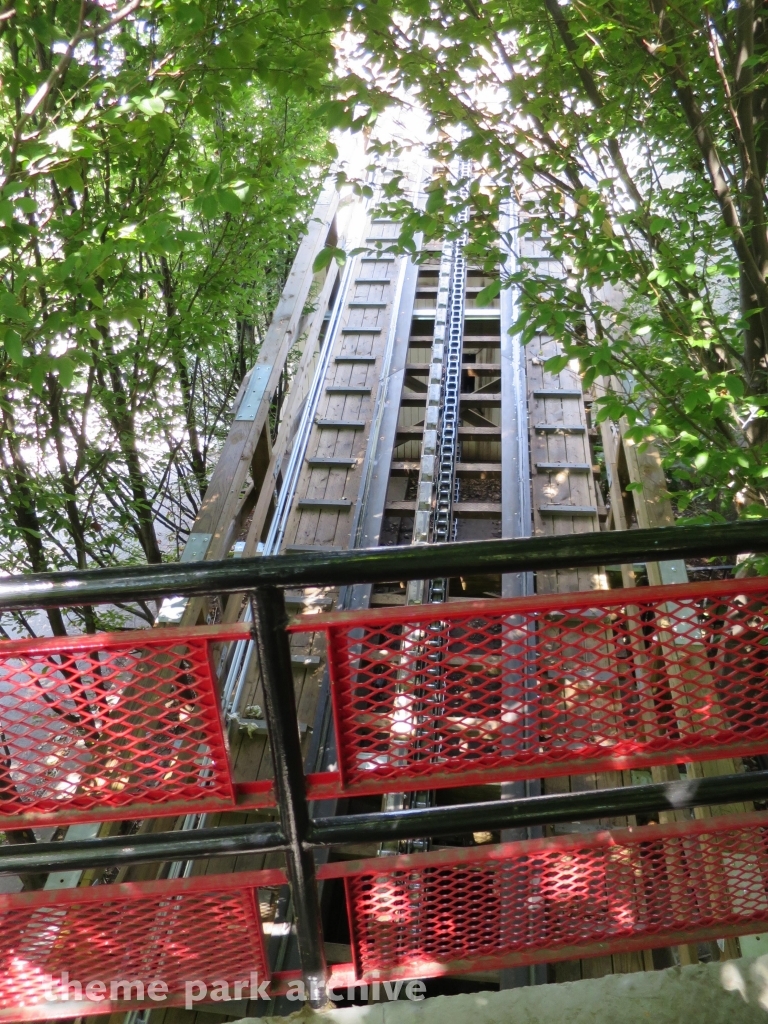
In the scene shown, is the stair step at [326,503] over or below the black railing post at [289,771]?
over

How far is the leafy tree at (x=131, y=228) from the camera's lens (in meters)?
2.86

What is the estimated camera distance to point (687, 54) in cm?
304

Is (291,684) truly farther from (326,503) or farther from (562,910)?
(326,503)

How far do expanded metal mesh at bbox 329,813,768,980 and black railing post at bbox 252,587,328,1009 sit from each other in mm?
131

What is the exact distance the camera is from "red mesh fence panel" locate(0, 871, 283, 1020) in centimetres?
183

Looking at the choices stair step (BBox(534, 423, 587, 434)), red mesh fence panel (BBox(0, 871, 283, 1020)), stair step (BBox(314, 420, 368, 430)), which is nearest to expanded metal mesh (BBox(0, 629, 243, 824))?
red mesh fence panel (BBox(0, 871, 283, 1020))

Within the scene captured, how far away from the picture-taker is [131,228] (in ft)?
9.03

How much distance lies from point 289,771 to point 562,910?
38.8 inches

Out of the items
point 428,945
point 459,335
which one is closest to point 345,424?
point 459,335

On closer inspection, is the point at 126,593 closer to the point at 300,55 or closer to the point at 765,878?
the point at 765,878

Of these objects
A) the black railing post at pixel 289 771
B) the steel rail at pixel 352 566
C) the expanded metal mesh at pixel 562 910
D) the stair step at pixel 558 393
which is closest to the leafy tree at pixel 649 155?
the expanded metal mesh at pixel 562 910

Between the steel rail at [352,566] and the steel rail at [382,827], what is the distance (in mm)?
599

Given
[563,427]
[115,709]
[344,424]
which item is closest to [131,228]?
[115,709]

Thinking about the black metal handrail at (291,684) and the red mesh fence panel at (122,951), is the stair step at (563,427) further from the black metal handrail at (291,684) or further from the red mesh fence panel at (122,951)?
the red mesh fence panel at (122,951)
